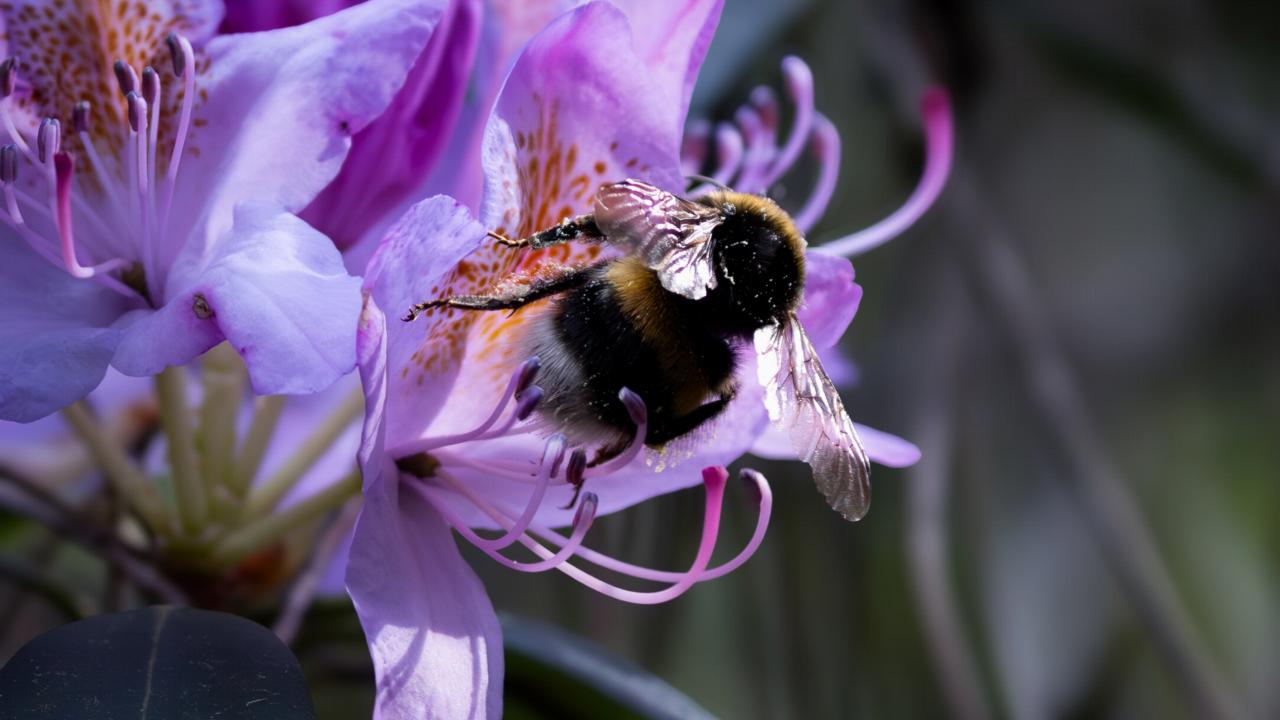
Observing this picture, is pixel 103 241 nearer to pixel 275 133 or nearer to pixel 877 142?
pixel 275 133

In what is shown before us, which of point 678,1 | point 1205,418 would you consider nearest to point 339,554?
point 678,1

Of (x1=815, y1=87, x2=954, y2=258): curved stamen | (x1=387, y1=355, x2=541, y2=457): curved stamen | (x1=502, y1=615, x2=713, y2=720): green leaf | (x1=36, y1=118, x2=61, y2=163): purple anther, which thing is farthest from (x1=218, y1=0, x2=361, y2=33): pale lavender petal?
(x1=502, y1=615, x2=713, y2=720): green leaf

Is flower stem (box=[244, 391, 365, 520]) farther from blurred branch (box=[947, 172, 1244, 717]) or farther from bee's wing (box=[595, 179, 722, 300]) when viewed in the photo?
blurred branch (box=[947, 172, 1244, 717])

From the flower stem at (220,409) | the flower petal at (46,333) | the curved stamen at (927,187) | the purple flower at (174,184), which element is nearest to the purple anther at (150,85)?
the purple flower at (174,184)

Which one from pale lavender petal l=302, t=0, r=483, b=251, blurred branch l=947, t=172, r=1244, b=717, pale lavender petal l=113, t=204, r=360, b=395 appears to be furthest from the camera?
blurred branch l=947, t=172, r=1244, b=717

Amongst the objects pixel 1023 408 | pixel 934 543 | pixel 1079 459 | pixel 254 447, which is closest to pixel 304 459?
pixel 254 447

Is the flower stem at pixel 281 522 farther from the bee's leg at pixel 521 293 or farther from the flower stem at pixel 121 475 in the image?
the bee's leg at pixel 521 293

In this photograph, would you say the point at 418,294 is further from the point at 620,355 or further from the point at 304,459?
the point at 304,459
